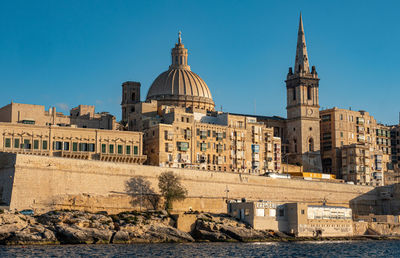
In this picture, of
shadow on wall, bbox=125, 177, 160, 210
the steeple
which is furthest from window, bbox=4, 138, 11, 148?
the steeple

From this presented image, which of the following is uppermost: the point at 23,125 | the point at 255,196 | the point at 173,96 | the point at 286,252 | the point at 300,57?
the point at 300,57

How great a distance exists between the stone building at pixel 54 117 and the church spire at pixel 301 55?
33.4 m

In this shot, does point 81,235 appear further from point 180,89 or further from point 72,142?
point 180,89

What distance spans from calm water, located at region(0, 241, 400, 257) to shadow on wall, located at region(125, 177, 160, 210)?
11402 millimetres

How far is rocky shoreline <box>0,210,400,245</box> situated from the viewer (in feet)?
203

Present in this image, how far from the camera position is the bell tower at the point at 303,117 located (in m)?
110

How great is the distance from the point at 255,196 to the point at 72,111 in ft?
97.7

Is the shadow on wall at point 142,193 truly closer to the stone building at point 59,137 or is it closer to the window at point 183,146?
the stone building at point 59,137

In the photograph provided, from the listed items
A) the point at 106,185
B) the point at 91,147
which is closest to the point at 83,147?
the point at 91,147

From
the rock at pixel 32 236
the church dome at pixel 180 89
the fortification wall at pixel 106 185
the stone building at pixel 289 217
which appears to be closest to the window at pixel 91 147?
the fortification wall at pixel 106 185

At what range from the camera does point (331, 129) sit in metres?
113

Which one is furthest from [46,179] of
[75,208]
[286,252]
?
[286,252]

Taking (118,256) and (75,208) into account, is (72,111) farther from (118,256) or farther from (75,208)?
(118,256)

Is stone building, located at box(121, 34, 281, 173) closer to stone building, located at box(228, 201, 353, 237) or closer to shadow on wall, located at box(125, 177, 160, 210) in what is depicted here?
shadow on wall, located at box(125, 177, 160, 210)
